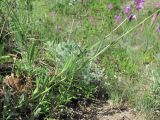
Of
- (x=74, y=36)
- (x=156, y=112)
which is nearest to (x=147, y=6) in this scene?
(x=74, y=36)

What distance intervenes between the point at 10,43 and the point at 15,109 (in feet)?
2.90

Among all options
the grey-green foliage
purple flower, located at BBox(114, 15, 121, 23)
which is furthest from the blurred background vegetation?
purple flower, located at BBox(114, 15, 121, 23)

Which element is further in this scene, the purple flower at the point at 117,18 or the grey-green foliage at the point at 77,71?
the purple flower at the point at 117,18

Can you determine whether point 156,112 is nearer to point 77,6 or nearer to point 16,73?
point 16,73

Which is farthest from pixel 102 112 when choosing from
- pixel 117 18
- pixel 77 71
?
pixel 117 18

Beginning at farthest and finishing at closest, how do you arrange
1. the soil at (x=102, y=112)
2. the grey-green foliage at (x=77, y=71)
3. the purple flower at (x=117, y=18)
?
the purple flower at (x=117, y=18) < the soil at (x=102, y=112) < the grey-green foliage at (x=77, y=71)

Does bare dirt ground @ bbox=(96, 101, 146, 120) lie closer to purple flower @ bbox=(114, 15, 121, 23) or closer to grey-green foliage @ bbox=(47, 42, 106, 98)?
grey-green foliage @ bbox=(47, 42, 106, 98)

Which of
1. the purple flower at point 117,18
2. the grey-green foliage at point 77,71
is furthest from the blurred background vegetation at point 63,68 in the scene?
the purple flower at point 117,18

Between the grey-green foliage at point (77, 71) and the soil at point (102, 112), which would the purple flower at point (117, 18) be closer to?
the grey-green foliage at point (77, 71)

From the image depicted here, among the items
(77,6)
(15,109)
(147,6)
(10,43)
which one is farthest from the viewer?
(147,6)

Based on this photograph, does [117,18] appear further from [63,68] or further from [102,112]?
[63,68]

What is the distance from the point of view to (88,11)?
17.9ft

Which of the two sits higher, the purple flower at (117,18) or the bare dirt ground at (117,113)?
the purple flower at (117,18)

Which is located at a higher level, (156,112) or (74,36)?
(74,36)
